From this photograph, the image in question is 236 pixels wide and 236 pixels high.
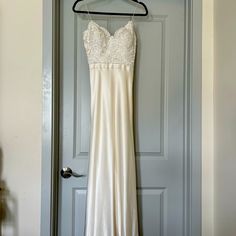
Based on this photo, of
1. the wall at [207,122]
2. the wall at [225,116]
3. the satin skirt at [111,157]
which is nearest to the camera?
the wall at [225,116]

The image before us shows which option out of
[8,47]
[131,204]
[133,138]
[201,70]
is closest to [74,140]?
[133,138]

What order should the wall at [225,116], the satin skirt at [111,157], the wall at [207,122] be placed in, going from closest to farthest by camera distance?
the wall at [225,116] < the satin skirt at [111,157] < the wall at [207,122]

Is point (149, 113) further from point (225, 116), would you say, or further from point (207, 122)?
point (225, 116)

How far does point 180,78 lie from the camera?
1.96 metres

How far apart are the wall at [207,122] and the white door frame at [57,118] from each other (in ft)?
0.11

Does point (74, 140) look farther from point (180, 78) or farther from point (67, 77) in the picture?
point (180, 78)

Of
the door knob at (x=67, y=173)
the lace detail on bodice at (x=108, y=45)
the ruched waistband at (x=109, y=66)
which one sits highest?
the lace detail on bodice at (x=108, y=45)

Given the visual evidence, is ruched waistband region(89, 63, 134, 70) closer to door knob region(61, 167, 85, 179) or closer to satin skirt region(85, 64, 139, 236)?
satin skirt region(85, 64, 139, 236)

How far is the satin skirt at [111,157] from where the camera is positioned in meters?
1.74

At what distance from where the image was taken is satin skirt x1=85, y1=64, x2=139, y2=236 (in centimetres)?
174

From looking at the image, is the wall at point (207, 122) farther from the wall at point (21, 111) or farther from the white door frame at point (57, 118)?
the wall at point (21, 111)

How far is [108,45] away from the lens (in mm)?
1812

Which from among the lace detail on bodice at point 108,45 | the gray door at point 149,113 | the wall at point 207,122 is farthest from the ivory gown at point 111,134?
the wall at point 207,122

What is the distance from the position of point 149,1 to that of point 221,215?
4.43 ft
